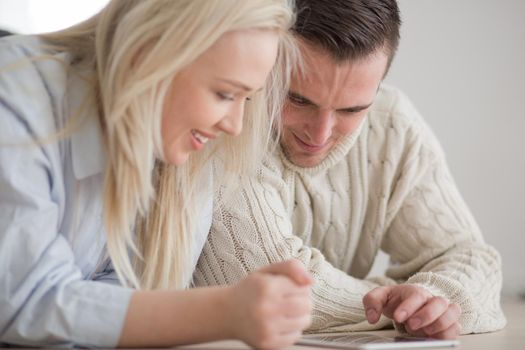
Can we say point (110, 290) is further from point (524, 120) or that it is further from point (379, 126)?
point (524, 120)

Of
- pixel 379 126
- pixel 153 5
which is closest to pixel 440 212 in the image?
pixel 379 126

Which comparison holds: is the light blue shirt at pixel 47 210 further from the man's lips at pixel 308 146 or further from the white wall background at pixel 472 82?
the white wall background at pixel 472 82

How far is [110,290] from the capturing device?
42.4 inches

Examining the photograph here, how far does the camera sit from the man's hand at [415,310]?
4.54ft

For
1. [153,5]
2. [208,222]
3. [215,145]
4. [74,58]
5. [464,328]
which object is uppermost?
[153,5]

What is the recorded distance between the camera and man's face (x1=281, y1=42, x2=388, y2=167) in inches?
60.4

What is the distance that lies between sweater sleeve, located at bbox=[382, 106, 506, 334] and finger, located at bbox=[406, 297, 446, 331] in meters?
0.22

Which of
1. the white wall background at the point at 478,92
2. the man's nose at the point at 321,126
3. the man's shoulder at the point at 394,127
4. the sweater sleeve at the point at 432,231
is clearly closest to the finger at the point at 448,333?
the sweater sleeve at the point at 432,231

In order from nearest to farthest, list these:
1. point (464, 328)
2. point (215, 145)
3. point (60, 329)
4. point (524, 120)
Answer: point (60, 329) → point (215, 145) → point (464, 328) → point (524, 120)

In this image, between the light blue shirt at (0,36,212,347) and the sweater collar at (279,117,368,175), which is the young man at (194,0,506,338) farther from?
the light blue shirt at (0,36,212,347)

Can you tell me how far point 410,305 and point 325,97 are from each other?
0.40 metres

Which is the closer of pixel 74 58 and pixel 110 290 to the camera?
pixel 110 290

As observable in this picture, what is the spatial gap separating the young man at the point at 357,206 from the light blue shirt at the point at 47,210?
40 cm

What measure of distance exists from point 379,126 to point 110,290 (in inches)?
36.7
